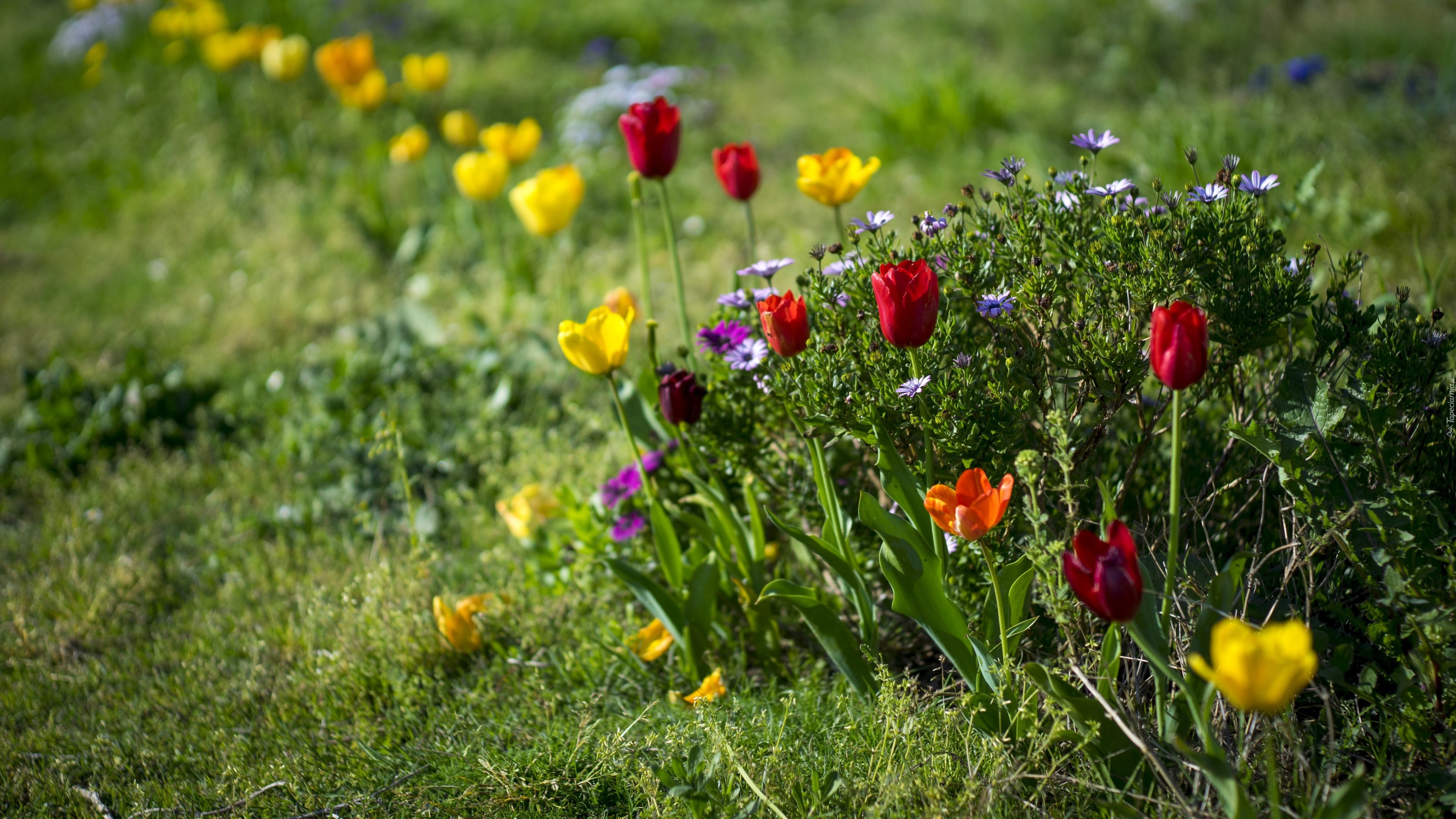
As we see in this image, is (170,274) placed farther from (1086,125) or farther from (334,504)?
(1086,125)

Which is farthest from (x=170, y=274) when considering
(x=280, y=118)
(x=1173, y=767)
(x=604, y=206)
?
(x=1173, y=767)

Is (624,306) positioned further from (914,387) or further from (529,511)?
(914,387)

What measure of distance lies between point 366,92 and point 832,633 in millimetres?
3658

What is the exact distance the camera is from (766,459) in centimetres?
212

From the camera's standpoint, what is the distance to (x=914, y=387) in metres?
1.51

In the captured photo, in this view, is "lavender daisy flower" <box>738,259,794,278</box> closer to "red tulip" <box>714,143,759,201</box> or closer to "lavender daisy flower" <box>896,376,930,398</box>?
"red tulip" <box>714,143,759,201</box>

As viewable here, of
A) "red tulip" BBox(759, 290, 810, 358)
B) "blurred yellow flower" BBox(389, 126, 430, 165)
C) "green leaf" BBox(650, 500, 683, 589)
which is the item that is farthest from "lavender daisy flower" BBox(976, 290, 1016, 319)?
"blurred yellow flower" BBox(389, 126, 430, 165)

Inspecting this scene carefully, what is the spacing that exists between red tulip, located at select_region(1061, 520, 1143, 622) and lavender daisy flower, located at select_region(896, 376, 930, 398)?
1.15ft

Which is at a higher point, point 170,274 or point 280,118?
point 280,118

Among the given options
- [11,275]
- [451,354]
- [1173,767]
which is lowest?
[11,275]

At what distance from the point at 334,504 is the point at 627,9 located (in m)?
5.54

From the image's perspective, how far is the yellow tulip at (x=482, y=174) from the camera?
3445 millimetres

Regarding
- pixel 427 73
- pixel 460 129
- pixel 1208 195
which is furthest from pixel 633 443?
pixel 427 73

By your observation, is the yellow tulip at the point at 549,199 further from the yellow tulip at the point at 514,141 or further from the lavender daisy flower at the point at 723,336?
the lavender daisy flower at the point at 723,336
